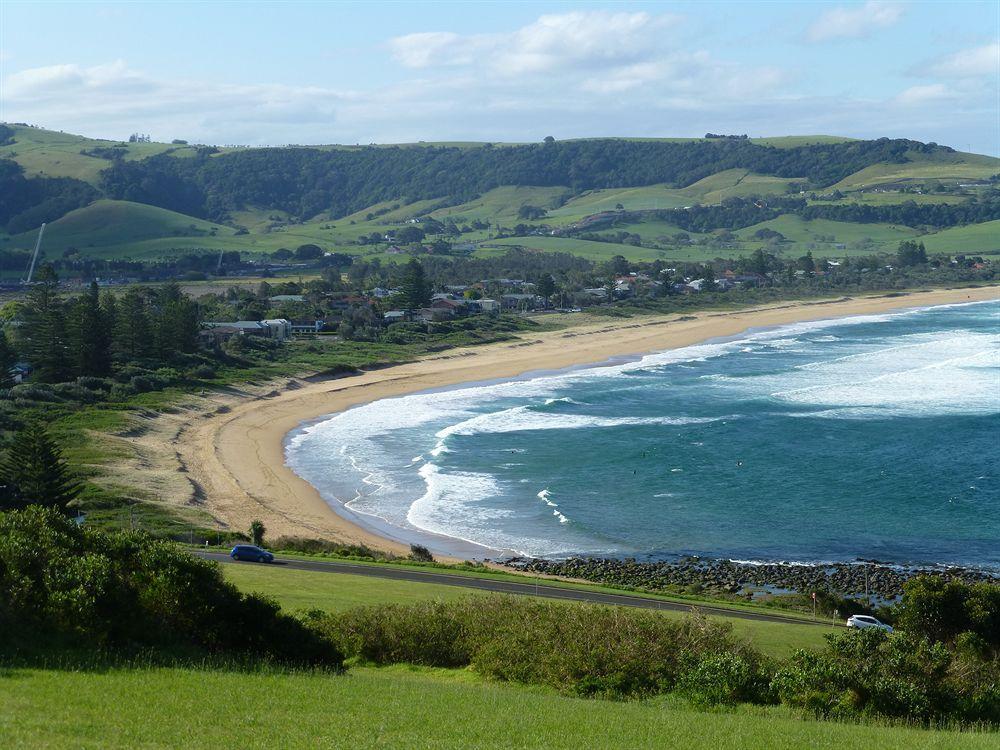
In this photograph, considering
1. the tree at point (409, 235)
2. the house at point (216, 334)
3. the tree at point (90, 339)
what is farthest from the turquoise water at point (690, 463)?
the tree at point (409, 235)

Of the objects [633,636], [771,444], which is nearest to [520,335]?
[771,444]

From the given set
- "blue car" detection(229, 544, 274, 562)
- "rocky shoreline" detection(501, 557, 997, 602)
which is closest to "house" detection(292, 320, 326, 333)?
"rocky shoreline" detection(501, 557, 997, 602)

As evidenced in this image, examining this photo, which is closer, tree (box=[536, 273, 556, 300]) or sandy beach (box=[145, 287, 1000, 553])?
sandy beach (box=[145, 287, 1000, 553])

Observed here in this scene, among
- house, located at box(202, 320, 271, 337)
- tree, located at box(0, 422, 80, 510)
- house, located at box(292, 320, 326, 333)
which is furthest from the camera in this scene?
house, located at box(292, 320, 326, 333)

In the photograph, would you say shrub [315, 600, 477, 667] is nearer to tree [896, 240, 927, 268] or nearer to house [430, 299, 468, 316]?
house [430, 299, 468, 316]

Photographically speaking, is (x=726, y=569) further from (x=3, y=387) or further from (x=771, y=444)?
(x=3, y=387)

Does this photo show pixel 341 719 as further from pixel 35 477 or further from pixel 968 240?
pixel 968 240

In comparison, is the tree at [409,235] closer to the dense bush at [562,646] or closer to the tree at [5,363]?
the tree at [5,363]
